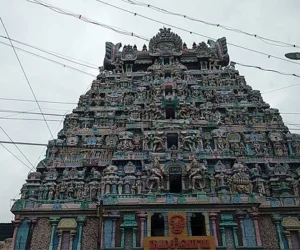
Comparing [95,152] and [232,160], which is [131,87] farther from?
[232,160]

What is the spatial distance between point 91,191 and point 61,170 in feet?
9.52

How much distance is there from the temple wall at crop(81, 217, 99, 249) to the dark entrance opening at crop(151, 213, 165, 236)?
3018mm

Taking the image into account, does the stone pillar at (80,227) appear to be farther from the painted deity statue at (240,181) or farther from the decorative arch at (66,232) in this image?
the painted deity statue at (240,181)

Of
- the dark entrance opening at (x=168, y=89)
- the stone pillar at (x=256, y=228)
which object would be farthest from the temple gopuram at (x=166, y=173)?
the dark entrance opening at (x=168, y=89)

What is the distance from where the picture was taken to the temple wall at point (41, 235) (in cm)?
1923

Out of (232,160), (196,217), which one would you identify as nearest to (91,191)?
(196,217)

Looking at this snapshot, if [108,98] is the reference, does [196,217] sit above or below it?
below

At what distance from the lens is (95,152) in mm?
24266

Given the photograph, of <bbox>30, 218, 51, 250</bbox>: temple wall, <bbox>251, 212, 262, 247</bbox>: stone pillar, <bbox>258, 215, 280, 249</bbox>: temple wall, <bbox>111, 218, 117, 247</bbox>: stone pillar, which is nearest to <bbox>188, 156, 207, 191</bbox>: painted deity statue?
<bbox>251, 212, 262, 247</bbox>: stone pillar

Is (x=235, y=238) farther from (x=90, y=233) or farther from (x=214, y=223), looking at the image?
(x=90, y=233)

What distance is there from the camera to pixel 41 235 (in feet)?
64.1

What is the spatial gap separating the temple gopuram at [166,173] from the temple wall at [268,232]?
53 mm

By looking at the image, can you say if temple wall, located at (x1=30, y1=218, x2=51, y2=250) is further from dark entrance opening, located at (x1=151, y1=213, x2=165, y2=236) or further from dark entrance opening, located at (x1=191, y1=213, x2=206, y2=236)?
dark entrance opening, located at (x1=191, y1=213, x2=206, y2=236)

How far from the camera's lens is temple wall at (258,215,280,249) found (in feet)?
62.7
